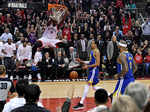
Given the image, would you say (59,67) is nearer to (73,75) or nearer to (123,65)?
(73,75)

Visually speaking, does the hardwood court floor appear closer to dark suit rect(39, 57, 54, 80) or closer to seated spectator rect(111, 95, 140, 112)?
dark suit rect(39, 57, 54, 80)

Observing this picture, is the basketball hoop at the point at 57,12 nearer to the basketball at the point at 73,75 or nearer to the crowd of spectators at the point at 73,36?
the crowd of spectators at the point at 73,36

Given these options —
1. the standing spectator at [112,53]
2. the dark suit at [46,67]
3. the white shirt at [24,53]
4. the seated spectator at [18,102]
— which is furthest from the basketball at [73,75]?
the seated spectator at [18,102]

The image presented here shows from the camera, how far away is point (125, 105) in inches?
105

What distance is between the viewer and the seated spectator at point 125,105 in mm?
2646

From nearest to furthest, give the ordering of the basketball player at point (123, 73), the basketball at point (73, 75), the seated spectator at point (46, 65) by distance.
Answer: the basketball player at point (123, 73) < the basketball at point (73, 75) < the seated spectator at point (46, 65)

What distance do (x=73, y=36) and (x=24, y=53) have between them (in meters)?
2.91

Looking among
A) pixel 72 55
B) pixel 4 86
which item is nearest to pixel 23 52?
pixel 72 55

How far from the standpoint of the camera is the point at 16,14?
18828 millimetres

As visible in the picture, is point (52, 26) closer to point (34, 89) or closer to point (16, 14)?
point (16, 14)

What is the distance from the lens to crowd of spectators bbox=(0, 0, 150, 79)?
51.3ft

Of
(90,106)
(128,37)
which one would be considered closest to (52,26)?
(128,37)

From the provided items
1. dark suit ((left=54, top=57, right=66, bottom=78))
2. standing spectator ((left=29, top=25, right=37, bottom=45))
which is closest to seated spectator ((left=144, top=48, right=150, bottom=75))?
dark suit ((left=54, top=57, right=66, bottom=78))

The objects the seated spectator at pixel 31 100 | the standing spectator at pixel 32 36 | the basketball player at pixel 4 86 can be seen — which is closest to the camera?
the seated spectator at pixel 31 100
